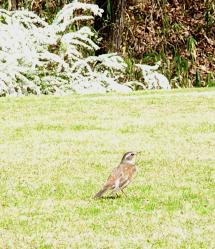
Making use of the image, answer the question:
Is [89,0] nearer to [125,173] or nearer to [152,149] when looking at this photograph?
[152,149]

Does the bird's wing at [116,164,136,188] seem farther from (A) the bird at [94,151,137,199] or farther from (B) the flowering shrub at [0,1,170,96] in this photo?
(B) the flowering shrub at [0,1,170,96]

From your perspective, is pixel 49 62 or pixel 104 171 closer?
pixel 104 171

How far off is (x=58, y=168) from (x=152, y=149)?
4.90 ft

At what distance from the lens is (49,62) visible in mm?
17406

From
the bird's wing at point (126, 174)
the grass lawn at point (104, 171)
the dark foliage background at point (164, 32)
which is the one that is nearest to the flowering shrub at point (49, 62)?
the dark foliage background at point (164, 32)

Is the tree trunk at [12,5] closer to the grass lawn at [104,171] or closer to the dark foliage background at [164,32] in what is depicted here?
the dark foliage background at [164,32]

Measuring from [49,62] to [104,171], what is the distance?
898 cm

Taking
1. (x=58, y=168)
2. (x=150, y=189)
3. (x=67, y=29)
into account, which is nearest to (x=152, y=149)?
(x=58, y=168)

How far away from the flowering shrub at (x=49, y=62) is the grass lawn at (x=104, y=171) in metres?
1.91

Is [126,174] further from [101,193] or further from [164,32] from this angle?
[164,32]

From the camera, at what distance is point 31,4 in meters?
20.5

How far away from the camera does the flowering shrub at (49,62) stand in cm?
1624

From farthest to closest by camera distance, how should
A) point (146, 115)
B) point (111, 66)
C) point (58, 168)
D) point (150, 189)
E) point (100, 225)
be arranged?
point (111, 66) → point (146, 115) → point (58, 168) → point (150, 189) → point (100, 225)

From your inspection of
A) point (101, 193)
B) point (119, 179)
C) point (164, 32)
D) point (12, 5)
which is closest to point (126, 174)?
point (119, 179)
